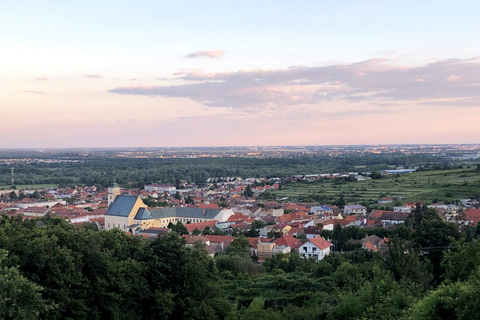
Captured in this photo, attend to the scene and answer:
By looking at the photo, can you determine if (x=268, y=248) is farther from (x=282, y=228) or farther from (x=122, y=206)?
(x=122, y=206)

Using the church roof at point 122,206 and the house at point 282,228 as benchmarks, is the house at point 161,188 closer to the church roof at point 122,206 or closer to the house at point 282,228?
the church roof at point 122,206

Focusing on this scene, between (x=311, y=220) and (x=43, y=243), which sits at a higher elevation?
(x=43, y=243)

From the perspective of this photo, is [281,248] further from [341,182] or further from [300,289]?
[341,182]

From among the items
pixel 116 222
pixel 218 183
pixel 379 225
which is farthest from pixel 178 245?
pixel 218 183

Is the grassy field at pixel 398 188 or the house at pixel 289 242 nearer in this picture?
the house at pixel 289 242

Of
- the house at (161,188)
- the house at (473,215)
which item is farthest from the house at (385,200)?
the house at (161,188)

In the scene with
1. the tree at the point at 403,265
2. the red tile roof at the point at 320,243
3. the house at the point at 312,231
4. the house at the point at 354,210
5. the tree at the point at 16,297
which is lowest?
the house at the point at 354,210

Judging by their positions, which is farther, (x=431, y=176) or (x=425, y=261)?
(x=431, y=176)
